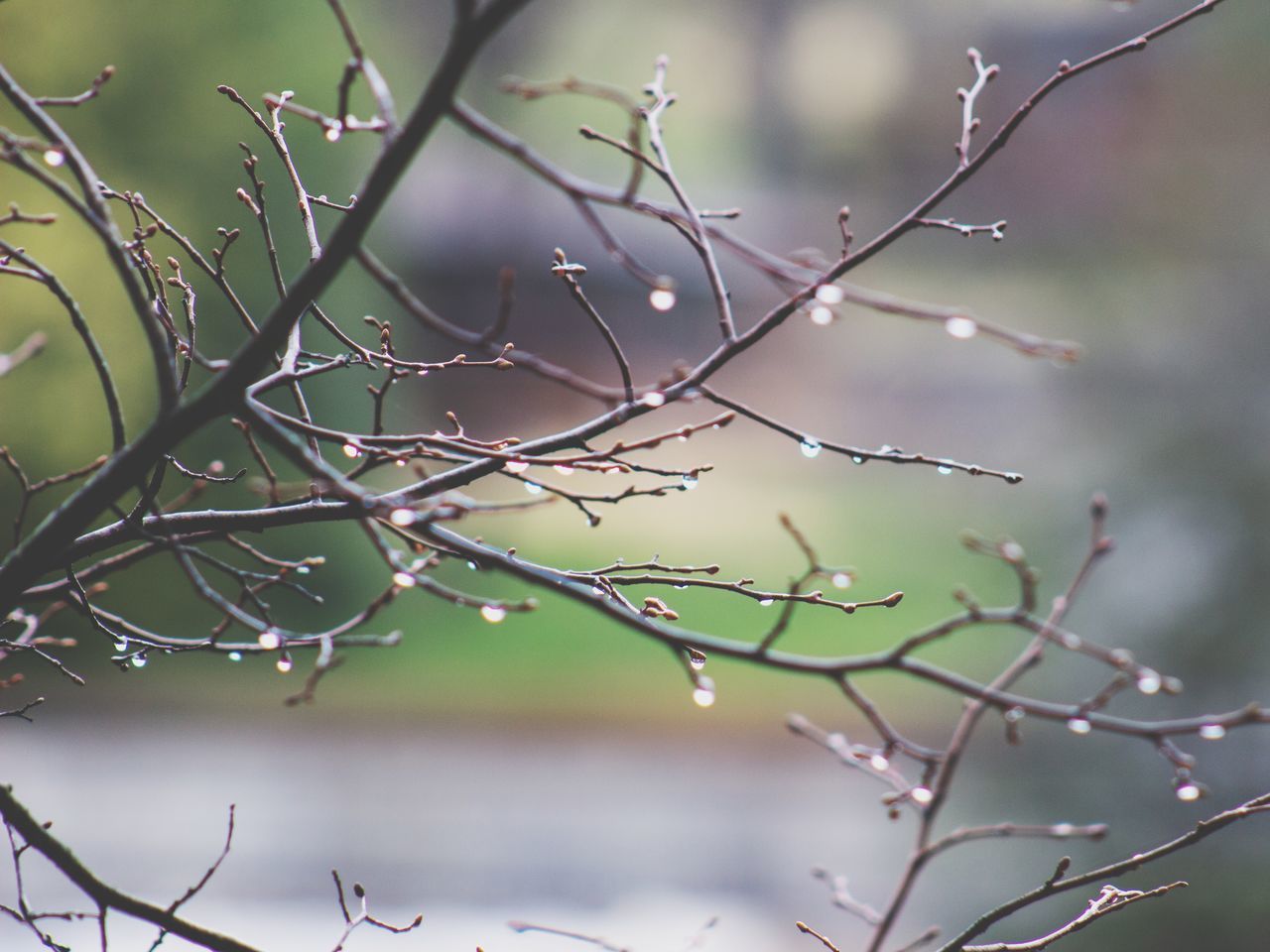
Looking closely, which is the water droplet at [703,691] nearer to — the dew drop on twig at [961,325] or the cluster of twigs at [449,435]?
the cluster of twigs at [449,435]

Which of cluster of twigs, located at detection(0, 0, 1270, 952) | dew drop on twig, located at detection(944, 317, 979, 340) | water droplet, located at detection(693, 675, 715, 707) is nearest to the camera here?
cluster of twigs, located at detection(0, 0, 1270, 952)

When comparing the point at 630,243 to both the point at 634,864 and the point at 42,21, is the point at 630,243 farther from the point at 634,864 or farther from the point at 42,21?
the point at 634,864

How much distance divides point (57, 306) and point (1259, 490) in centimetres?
512

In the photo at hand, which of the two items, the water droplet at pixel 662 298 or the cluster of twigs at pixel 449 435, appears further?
the water droplet at pixel 662 298

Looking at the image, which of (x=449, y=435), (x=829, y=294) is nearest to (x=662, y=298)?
(x=829, y=294)

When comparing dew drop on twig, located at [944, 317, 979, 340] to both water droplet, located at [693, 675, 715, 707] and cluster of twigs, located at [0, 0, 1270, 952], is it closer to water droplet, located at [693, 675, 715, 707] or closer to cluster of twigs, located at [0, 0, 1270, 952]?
cluster of twigs, located at [0, 0, 1270, 952]

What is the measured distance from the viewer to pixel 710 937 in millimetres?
4926

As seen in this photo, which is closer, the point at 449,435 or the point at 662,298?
the point at 662,298

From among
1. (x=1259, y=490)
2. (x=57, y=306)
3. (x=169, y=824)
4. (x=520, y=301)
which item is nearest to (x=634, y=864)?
(x=169, y=824)

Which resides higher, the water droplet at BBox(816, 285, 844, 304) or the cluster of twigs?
the water droplet at BBox(816, 285, 844, 304)

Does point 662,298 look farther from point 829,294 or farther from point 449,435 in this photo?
point 449,435

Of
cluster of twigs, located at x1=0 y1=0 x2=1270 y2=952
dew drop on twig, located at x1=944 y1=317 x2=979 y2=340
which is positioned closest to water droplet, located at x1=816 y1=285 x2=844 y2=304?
cluster of twigs, located at x1=0 y1=0 x2=1270 y2=952

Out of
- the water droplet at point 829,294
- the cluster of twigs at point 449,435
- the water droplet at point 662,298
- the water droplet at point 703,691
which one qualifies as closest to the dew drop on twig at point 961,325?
the cluster of twigs at point 449,435

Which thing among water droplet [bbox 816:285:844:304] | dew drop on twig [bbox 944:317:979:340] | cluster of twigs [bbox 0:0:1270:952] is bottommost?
cluster of twigs [bbox 0:0:1270:952]
